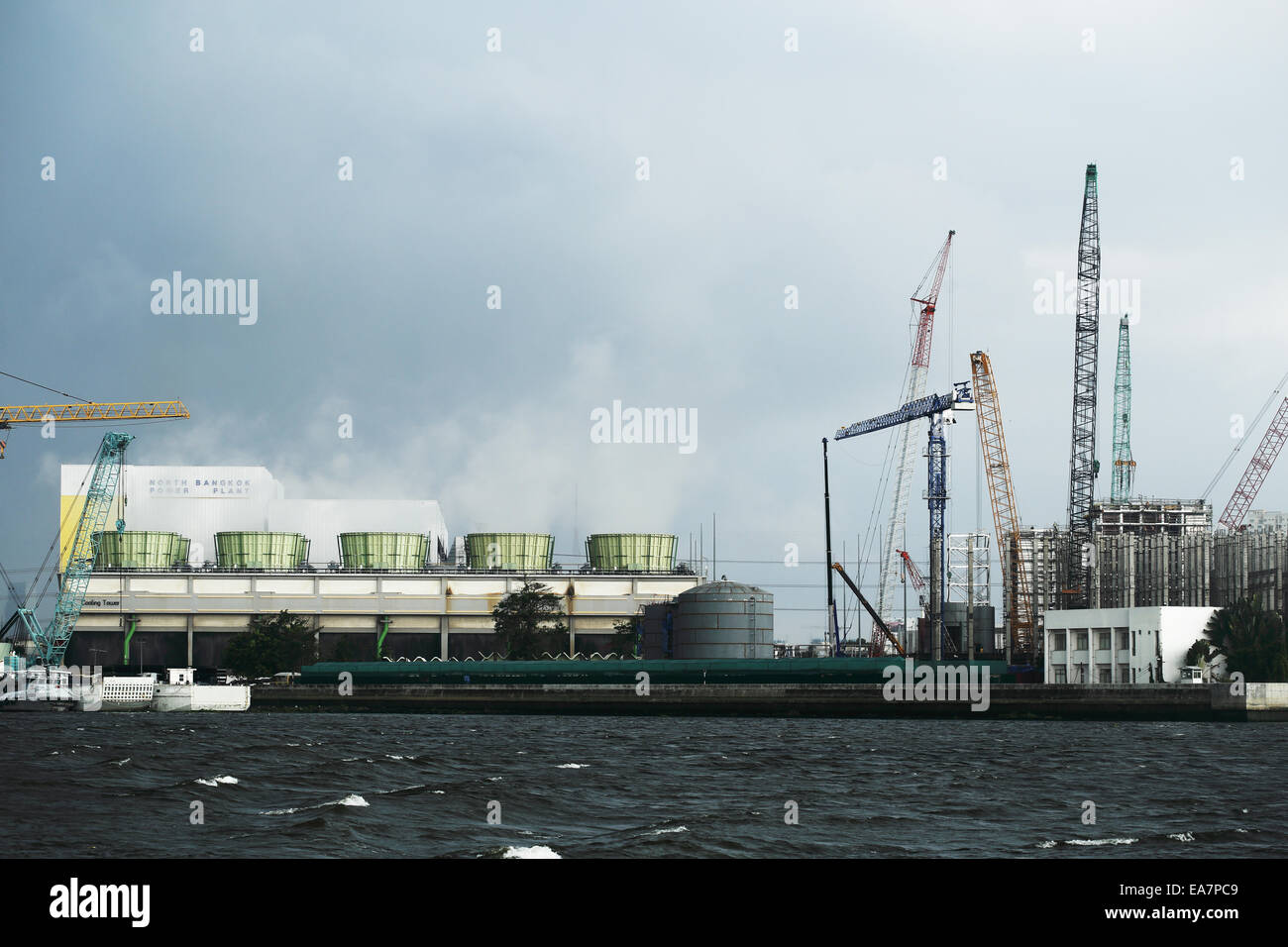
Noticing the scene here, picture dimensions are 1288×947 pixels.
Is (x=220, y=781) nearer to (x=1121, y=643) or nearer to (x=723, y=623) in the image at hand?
(x=723, y=623)

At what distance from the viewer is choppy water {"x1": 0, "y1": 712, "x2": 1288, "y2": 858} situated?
33.1 meters

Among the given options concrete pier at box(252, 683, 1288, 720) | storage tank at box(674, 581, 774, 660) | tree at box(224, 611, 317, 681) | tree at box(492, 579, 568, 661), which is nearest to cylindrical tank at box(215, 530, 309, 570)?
tree at box(224, 611, 317, 681)

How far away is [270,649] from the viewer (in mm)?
170750

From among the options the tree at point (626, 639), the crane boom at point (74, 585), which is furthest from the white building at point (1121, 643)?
the crane boom at point (74, 585)

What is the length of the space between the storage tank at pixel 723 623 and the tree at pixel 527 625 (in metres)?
36.3

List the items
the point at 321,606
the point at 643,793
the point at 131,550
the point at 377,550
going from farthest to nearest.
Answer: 1. the point at 377,550
2. the point at 131,550
3. the point at 321,606
4. the point at 643,793

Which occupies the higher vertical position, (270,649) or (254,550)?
Result: (254,550)

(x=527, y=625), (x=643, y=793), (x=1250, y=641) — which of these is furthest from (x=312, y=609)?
(x=643, y=793)

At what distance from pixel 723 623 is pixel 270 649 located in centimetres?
6680

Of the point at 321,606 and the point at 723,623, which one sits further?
the point at 321,606

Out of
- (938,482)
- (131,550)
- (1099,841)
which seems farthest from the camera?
(131,550)
